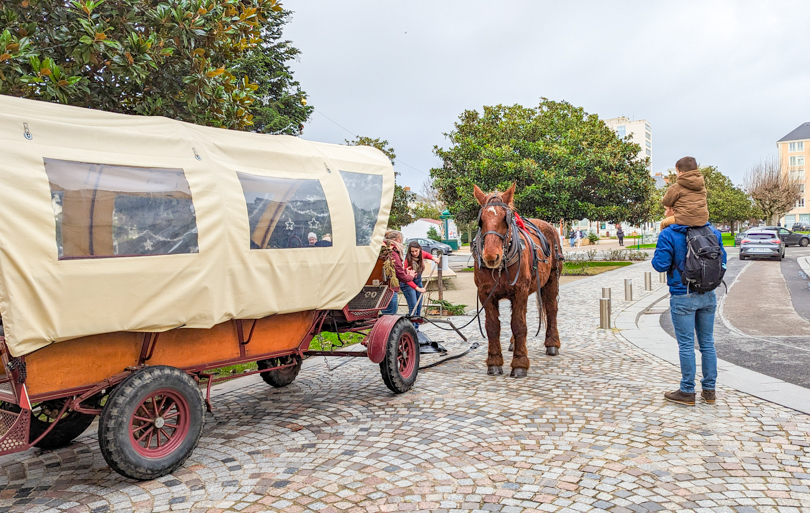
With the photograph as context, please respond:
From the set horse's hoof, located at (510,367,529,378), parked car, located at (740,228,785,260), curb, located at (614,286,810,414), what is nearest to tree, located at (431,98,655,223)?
parked car, located at (740,228,785,260)

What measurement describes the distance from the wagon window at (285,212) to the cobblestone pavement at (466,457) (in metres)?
1.78

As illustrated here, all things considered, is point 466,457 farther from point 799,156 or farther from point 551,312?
point 799,156

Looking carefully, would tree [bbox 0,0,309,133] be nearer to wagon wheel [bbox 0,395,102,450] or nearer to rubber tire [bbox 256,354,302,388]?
wagon wheel [bbox 0,395,102,450]

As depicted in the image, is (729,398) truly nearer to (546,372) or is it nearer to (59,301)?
(546,372)

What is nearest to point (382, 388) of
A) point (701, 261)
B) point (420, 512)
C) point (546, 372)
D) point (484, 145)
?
point (546, 372)

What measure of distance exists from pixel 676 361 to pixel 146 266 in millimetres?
6823

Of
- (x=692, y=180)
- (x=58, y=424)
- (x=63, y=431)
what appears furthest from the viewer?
(x=692, y=180)

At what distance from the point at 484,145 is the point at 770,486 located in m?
21.8

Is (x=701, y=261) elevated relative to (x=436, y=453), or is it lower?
elevated

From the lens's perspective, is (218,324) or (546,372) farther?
(546,372)

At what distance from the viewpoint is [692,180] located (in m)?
5.57

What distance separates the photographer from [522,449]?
15.2ft

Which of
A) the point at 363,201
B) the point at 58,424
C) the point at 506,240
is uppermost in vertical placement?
the point at 363,201

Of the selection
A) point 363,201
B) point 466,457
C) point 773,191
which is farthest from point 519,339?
point 773,191
